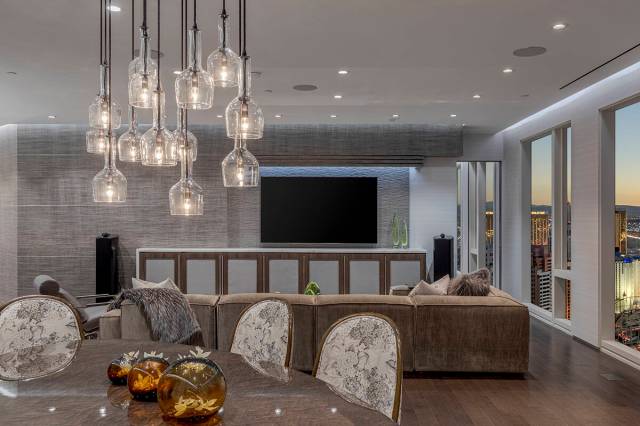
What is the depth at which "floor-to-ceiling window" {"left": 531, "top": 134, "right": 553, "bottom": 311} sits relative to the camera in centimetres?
678

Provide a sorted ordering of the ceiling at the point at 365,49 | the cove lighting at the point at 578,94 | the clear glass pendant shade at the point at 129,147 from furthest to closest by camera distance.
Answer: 1. the cove lighting at the point at 578,94
2. the ceiling at the point at 365,49
3. the clear glass pendant shade at the point at 129,147

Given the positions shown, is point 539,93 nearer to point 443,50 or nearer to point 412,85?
point 412,85

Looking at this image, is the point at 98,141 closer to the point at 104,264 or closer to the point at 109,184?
the point at 109,184

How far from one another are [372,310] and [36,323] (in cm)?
241

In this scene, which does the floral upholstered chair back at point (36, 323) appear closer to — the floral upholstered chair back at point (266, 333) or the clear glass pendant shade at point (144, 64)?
the floral upholstered chair back at point (266, 333)

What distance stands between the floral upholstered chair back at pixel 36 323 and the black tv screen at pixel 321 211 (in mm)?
5116

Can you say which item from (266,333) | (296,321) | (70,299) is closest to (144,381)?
(266,333)

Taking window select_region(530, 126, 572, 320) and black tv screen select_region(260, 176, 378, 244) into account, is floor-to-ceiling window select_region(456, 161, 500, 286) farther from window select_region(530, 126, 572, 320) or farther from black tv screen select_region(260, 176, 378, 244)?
black tv screen select_region(260, 176, 378, 244)

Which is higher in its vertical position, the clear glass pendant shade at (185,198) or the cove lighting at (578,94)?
the cove lighting at (578,94)

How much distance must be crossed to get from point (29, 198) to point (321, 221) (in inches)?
170

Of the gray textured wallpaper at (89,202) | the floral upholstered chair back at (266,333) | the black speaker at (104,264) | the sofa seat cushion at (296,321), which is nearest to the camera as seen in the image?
the floral upholstered chair back at (266,333)

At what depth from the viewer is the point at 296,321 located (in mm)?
4133

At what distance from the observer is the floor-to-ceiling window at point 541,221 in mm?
6777

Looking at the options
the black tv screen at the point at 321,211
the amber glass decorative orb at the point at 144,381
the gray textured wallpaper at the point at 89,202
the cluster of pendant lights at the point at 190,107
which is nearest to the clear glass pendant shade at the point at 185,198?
the cluster of pendant lights at the point at 190,107
